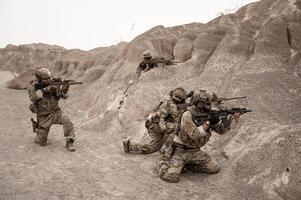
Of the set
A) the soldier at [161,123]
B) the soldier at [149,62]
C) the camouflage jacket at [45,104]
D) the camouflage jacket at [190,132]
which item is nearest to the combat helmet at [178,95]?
the soldier at [161,123]

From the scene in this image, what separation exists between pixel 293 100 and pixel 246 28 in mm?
3912

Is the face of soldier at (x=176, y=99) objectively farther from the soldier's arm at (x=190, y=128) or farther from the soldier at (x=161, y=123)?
the soldier's arm at (x=190, y=128)

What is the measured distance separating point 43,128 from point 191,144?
366cm

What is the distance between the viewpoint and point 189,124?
670cm

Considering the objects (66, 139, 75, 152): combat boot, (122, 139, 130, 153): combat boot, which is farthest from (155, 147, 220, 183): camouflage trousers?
(66, 139, 75, 152): combat boot

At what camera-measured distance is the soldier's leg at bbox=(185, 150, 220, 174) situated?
23.4ft

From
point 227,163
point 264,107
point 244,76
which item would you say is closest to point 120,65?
point 244,76

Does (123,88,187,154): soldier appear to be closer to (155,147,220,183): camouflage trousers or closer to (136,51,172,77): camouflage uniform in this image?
(155,147,220,183): camouflage trousers

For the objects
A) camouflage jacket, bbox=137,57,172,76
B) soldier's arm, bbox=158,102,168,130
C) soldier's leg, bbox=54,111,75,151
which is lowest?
soldier's leg, bbox=54,111,75,151

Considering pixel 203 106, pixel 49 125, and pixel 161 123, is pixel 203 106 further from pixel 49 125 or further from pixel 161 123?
pixel 49 125

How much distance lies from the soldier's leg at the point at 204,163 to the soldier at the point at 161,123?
43.9 inches

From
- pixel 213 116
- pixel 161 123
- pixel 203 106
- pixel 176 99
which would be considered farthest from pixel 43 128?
pixel 213 116

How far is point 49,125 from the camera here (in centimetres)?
887

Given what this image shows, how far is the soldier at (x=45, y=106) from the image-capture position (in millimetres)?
8742
